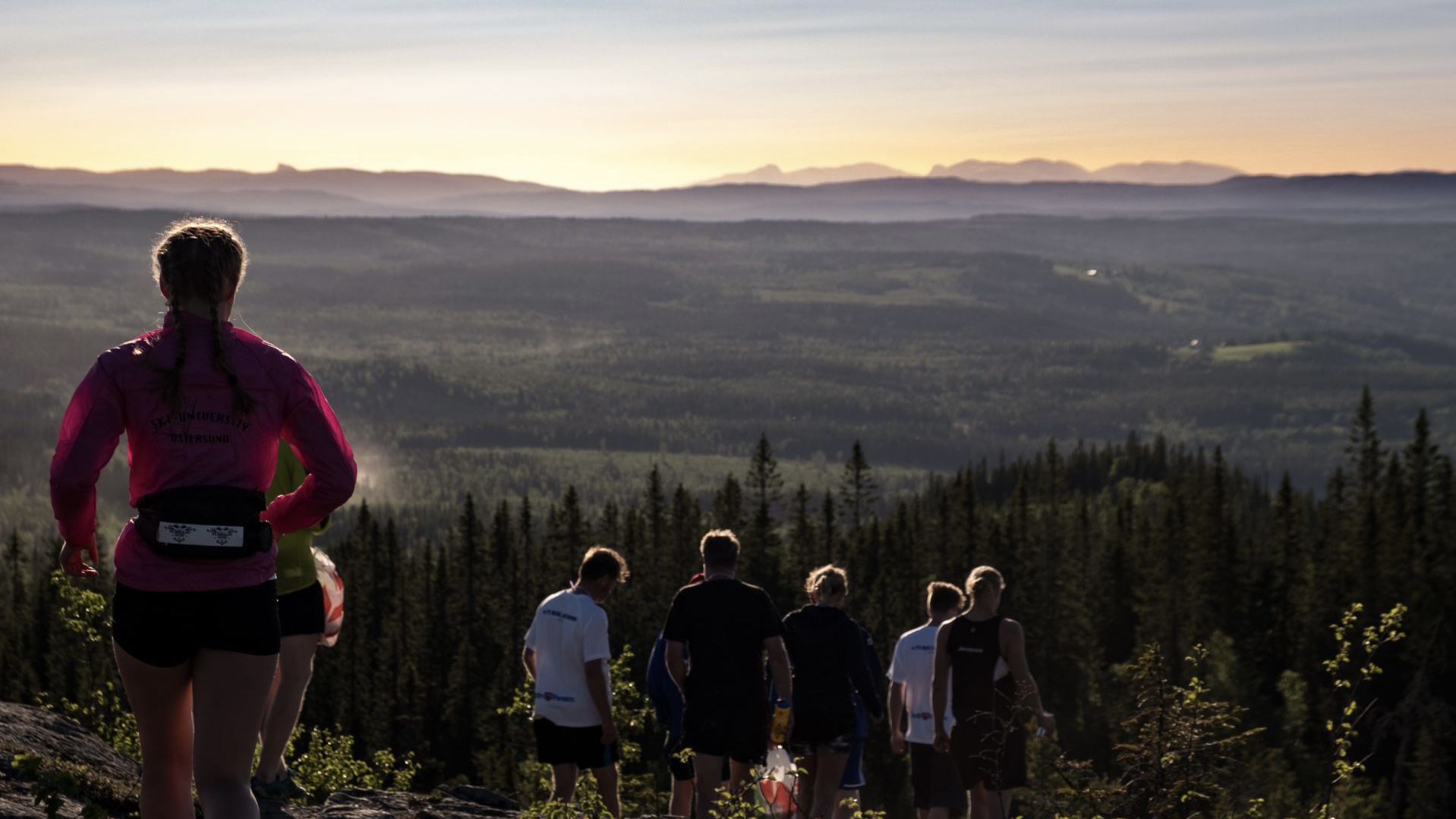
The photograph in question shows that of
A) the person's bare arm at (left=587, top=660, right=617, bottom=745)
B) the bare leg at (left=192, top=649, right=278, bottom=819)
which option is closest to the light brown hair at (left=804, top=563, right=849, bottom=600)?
the person's bare arm at (left=587, top=660, right=617, bottom=745)

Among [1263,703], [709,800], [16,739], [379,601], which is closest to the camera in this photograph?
[16,739]

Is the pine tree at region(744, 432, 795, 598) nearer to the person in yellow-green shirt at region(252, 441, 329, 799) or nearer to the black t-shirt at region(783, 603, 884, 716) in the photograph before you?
the black t-shirt at region(783, 603, 884, 716)

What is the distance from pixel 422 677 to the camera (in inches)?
3425

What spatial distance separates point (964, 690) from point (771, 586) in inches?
2975

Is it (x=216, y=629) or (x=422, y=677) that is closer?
(x=216, y=629)

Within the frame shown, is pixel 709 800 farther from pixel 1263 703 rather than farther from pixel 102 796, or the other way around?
pixel 1263 703

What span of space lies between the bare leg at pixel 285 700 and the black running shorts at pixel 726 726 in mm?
2862

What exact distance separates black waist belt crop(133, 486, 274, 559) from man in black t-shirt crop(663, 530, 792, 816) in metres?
5.23

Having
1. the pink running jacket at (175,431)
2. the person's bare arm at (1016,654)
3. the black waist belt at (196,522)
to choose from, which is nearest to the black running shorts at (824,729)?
the person's bare arm at (1016,654)

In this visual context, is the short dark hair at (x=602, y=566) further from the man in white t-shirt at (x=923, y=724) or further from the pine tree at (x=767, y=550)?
the pine tree at (x=767, y=550)

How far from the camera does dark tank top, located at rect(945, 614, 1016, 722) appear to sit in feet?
38.5

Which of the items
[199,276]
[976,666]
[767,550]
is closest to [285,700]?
[199,276]

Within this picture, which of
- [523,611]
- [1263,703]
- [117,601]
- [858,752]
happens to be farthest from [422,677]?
[117,601]

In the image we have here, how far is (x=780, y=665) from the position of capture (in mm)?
10562
